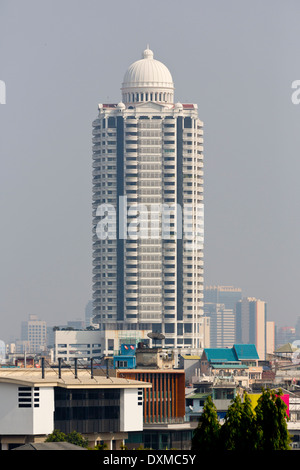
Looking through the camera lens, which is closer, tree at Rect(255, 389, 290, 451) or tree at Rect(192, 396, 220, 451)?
tree at Rect(255, 389, 290, 451)

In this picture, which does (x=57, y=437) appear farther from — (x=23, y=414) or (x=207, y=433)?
(x=207, y=433)

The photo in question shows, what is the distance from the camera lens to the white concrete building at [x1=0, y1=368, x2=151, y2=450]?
11438cm

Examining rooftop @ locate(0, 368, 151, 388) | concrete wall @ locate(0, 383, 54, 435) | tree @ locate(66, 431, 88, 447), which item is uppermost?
rooftop @ locate(0, 368, 151, 388)

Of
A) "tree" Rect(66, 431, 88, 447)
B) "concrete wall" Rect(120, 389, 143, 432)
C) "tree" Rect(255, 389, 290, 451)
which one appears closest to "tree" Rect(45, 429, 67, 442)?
"tree" Rect(66, 431, 88, 447)

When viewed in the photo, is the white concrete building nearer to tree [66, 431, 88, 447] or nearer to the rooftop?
the rooftop

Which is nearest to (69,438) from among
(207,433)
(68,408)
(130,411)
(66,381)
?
(68,408)

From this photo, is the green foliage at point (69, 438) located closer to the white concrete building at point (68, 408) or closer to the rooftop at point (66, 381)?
the white concrete building at point (68, 408)

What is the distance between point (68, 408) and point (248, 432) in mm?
50591

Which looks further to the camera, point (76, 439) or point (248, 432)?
point (76, 439)

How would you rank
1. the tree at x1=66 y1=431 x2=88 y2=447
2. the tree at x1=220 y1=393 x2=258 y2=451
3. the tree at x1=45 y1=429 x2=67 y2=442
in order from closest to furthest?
1. the tree at x1=220 y1=393 x2=258 y2=451
2. the tree at x1=45 y1=429 x2=67 y2=442
3. the tree at x1=66 y1=431 x2=88 y2=447

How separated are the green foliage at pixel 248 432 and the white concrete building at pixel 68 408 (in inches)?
1815

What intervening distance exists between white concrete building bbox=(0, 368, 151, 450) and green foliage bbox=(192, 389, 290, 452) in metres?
46.1

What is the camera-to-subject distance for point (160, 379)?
13675 cm

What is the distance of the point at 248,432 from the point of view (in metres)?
68.6
